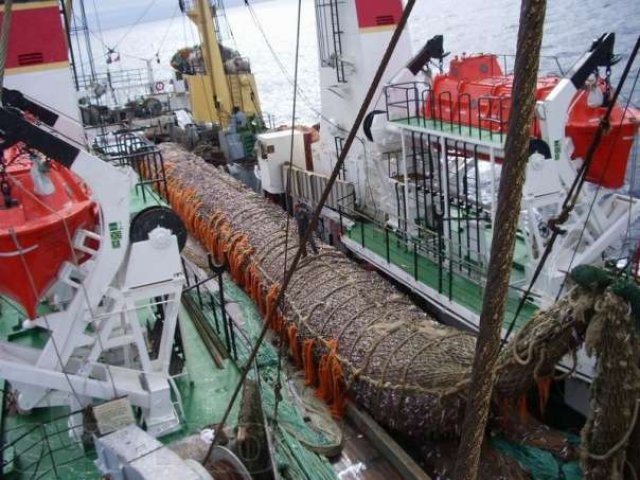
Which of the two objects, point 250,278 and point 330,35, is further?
point 330,35

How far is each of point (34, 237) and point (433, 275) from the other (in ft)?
24.8

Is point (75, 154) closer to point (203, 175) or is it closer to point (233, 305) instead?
point (233, 305)

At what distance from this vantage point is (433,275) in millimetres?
12008

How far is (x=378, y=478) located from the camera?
821cm

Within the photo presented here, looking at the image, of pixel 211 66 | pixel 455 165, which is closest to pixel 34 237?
pixel 455 165

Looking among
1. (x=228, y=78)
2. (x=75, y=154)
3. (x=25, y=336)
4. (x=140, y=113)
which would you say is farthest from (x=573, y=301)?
(x=140, y=113)

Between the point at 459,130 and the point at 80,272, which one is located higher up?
the point at 459,130

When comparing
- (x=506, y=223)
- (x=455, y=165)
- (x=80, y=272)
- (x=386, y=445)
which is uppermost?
(x=506, y=223)

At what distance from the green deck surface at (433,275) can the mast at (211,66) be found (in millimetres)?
14437

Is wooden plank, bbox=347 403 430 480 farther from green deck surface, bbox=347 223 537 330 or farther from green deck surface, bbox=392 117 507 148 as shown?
green deck surface, bbox=392 117 507 148

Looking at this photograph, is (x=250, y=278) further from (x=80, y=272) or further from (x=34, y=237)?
(x=34, y=237)

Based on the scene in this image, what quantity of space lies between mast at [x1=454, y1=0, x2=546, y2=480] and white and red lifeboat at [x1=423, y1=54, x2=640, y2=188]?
5.84 m

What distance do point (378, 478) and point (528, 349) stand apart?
2990 millimetres

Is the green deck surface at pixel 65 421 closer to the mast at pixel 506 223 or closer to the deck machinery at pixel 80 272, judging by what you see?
the deck machinery at pixel 80 272
